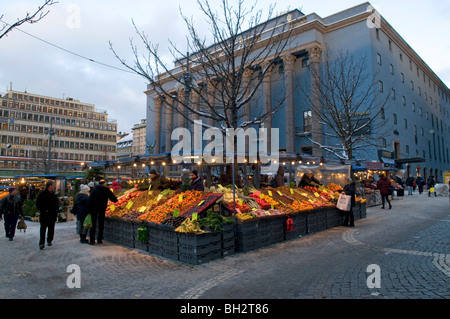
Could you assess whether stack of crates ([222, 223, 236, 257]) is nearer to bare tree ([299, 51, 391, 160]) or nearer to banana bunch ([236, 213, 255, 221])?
banana bunch ([236, 213, 255, 221])

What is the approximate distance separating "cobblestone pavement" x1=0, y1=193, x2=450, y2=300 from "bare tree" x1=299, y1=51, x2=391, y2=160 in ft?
48.4

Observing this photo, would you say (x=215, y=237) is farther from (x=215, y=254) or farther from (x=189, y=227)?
(x=189, y=227)

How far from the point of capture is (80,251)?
25.3ft

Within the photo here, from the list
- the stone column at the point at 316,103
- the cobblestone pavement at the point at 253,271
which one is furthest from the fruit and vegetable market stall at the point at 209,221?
the stone column at the point at 316,103

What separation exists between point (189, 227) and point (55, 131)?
223 ft

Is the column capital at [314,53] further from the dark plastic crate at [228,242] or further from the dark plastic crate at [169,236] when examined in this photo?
the dark plastic crate at [169,236]

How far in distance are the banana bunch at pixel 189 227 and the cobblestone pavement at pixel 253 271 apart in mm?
719

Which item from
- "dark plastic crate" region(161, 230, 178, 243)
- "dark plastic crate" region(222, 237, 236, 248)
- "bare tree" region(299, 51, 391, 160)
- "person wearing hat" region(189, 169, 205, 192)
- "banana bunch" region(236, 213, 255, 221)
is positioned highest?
"bare tree" region(299, 51, 391, 160)

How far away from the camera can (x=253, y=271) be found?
5.82m

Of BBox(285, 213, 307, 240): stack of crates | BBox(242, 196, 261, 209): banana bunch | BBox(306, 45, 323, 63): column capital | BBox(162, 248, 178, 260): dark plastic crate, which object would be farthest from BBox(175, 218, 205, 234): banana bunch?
BBox(306, 45, 323, 63): column capital

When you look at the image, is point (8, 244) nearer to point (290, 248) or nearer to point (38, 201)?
point (38, 201)

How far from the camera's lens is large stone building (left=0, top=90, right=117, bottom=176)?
214 ft

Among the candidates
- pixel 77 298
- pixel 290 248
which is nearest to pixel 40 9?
pixel 77 298

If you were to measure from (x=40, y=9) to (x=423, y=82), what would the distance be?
58388 millimetres
